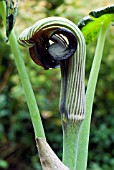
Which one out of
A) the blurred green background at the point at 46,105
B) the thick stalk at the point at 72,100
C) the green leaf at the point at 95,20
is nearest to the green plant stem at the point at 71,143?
the thick stalk at the point at 72,100

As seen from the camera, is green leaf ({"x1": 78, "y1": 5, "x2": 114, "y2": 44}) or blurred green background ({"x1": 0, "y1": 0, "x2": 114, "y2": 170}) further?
blurred green background ({"x1": 0, "y1": 0, "x2": 114, "y2": 170})

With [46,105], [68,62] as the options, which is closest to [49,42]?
[68,62]

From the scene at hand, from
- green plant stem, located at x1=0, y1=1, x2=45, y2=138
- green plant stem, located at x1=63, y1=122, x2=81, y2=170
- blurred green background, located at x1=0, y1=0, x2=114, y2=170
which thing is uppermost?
green plant stem, located at x1=0, y1=1, x2=45, y2=138

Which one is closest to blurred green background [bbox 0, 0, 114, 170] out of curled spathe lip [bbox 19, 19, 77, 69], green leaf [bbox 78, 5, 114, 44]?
green leaf [bbox 78, 5, 114, 44]

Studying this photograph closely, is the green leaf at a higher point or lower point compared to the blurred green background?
higher

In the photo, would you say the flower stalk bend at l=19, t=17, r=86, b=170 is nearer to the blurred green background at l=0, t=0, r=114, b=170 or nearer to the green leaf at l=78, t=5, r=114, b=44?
the green leaf at l=78, t=5, r=114, b=44

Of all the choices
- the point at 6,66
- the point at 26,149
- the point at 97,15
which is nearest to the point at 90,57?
the point at 6,66
